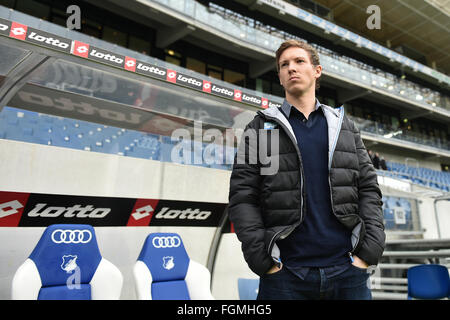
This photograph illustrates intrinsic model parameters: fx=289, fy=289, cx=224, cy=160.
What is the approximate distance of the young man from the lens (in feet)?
3.63

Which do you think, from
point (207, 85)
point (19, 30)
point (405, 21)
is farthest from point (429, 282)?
point (405, 21)

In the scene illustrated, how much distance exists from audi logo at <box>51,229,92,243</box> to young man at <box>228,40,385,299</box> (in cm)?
214

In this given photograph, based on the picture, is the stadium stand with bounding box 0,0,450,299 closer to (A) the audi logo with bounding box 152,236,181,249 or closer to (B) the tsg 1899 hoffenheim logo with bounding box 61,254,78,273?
(A) the audi logo with bounding box 152,236,181,249

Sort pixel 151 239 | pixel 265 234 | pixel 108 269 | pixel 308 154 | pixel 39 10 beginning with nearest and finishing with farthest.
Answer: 1. pixel 265 234
2. pixel 308 154
3. pixel 108 269
4. pixel 151 239
5. pixel 39 10

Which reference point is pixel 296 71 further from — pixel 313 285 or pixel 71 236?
pixel 71 236

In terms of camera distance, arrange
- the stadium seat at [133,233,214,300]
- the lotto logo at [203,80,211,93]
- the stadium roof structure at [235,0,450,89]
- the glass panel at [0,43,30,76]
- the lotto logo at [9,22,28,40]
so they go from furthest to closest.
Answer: the stadium roof structure at [235,0,450,89] < the lotto logo at [203,80,211,93] < the lotto logo at [9,22,28,40] < the glass panel at [0,43,30,76] < the stadium seat at [133,233,214,300]

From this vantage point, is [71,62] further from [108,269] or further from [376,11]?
[376,11]

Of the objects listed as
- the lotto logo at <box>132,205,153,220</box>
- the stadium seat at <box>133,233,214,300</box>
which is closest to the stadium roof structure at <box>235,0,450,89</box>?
the lotto logo at <box>132,205,153,220</box>

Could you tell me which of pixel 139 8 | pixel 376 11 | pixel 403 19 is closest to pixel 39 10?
pixel 139 8

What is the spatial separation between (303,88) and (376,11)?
18.2 metres

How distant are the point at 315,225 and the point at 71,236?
243cm

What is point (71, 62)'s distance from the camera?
362cm

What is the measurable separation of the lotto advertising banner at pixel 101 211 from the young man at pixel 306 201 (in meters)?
3.44
